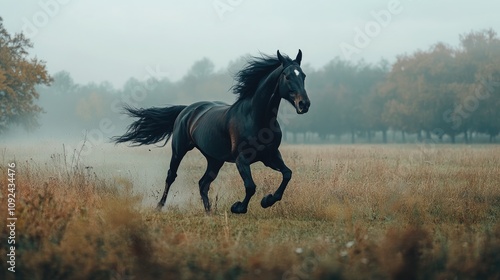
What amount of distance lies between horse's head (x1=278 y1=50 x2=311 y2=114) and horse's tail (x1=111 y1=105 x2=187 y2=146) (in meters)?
4.41

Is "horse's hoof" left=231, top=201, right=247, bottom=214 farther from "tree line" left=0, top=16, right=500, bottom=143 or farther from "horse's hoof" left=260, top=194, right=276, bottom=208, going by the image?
"tree line" left=0, top=16, right=500, bottom=143

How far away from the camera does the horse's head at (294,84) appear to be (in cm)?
966

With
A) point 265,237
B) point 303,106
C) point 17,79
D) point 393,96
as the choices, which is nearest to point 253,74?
point 303,106

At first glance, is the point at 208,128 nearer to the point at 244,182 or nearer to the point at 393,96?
the point at 244,182

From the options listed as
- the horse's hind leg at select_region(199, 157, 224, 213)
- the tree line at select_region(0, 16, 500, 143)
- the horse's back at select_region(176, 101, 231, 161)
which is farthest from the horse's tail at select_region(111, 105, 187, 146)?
the tree line at select_region(0, 16, 500, 143)

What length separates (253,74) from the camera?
11.2 m

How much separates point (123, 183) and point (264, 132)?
3.78 metres

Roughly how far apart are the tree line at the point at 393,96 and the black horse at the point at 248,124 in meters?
12.9

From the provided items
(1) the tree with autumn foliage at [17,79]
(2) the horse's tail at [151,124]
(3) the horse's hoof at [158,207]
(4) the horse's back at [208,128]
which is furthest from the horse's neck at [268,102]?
(1) the tree with autumn foliage at [17,79]

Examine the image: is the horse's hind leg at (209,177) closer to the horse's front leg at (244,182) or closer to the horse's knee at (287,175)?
the horse's front leg at (244,182)

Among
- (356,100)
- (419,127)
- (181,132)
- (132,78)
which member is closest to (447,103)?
(419,127)

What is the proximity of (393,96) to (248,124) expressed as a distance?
67298 millimetres

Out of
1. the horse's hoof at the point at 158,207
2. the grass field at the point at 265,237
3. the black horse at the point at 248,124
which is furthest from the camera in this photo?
the horse's hoof at the point at 158,207

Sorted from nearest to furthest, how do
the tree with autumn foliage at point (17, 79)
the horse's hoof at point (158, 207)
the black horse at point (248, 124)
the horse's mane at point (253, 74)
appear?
1. the black horse at point (248, 124)
2. the horse's mane at point (253, 74)
3. the horse's hoof at point (158, 207)
4. the tree with autumn foliage at point (17, 79)
